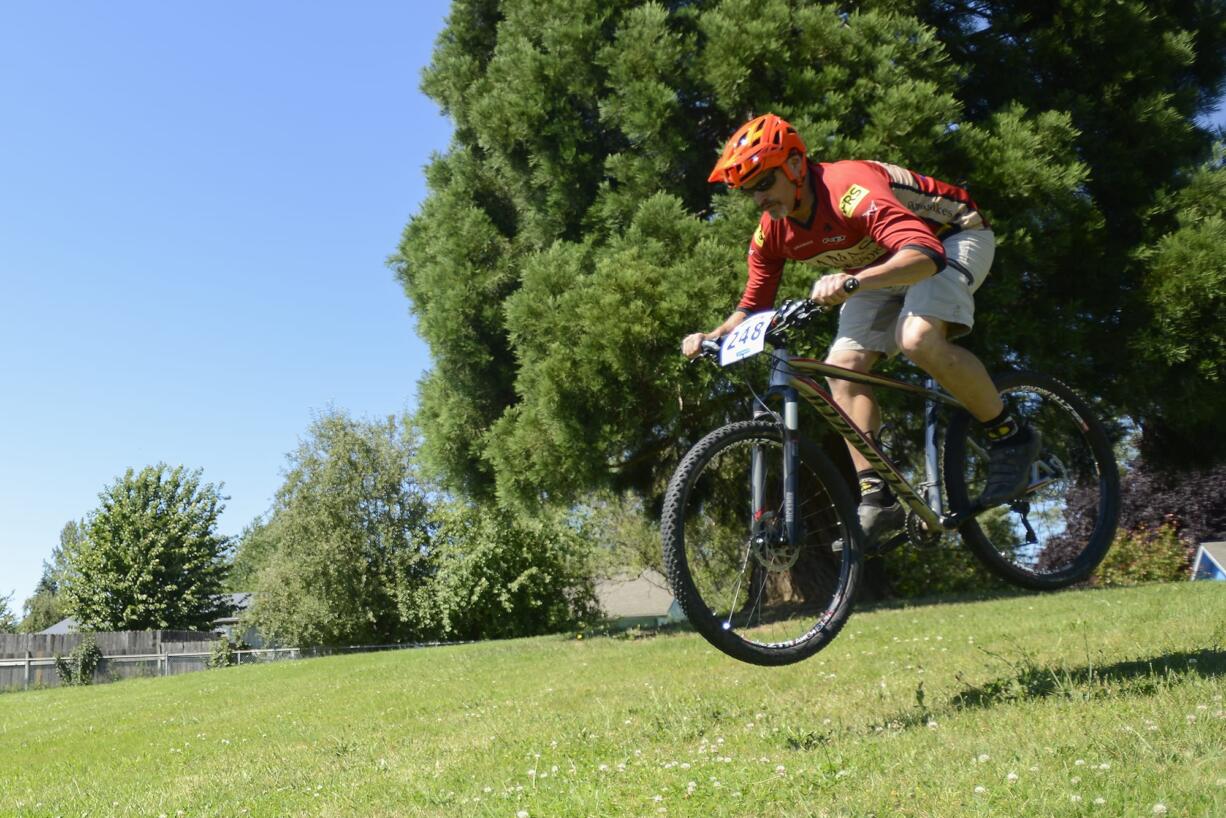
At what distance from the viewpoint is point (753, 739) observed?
4.51 m

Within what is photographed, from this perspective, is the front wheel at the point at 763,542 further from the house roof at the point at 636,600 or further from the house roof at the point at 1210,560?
the house roof at the point at 636,600

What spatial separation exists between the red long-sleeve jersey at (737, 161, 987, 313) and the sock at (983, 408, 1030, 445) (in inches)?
39.7

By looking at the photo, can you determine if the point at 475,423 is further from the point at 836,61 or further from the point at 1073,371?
the point at 1073,371

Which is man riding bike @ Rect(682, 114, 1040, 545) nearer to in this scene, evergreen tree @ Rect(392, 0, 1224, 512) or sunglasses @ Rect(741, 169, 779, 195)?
sunglasses @ Rect(741, 169, 779, 195)

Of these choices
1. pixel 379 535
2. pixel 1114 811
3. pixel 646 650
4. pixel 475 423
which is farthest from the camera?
pixel 379 535

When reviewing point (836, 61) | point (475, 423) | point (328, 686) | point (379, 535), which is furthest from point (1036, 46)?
point (379, 535)

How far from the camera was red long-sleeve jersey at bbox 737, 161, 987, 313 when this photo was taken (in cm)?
430

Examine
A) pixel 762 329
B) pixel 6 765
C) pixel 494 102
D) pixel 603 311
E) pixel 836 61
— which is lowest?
pixel 6 765

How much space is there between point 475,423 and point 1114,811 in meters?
13.3

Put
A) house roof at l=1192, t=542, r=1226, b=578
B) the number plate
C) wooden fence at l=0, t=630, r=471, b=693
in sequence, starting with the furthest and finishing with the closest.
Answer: wooden fence at l=0, t=630, r=471, b=693 → house roof at l=1192, t=542, r=1226, b=578 → the number plate

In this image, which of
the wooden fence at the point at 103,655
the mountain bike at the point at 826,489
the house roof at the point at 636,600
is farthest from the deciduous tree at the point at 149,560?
the mountain bike at the point at 826,489

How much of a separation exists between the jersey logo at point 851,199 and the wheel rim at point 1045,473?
1.47m

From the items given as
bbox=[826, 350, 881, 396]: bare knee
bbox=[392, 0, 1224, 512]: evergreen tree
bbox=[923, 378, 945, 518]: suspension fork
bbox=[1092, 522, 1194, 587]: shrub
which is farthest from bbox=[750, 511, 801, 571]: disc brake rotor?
bbox=[1092, 522, 1194, 587]: shrub

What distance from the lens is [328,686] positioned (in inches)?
482
